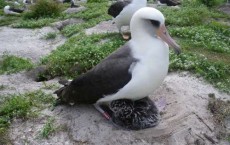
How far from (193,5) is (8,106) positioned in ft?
25.7

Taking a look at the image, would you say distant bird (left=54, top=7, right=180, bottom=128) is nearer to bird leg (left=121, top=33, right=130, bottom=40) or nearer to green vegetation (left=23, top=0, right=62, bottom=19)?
bird leg (left=121, top=33, right=130, bottom=40)

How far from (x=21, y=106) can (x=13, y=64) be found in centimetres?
208

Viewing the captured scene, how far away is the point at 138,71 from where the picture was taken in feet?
15.4

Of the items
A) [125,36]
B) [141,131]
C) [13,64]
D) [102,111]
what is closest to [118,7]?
[125,36]

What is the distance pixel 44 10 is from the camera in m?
12.4

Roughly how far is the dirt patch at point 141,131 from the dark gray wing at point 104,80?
0.29 meters

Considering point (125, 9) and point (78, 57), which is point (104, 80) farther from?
point (125, 9)

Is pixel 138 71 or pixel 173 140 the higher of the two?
pixel 138 71

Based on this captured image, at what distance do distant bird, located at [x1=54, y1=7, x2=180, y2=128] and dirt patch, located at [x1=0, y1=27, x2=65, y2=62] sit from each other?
350cm

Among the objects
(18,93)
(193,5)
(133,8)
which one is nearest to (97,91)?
(18,93)

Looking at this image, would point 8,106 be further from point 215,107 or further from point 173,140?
point 215,107

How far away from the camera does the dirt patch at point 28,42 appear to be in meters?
8.60

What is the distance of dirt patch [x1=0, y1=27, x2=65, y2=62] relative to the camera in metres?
8.60

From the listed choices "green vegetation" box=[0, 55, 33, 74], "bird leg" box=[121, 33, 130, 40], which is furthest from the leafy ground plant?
"green vegetation" box=[0, 55, 33, 74]
